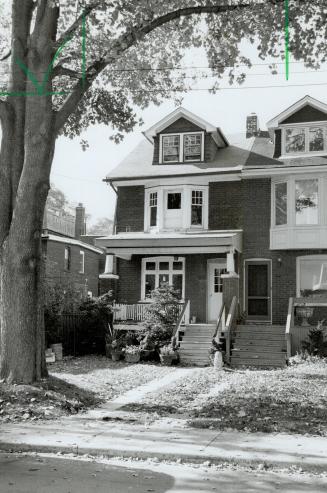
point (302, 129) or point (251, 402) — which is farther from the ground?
point (302, 129)

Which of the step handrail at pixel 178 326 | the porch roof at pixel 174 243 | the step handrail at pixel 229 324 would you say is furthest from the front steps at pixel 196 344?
the porch roof at pixel 174 243

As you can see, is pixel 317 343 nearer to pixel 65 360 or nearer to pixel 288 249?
pixel 288 249

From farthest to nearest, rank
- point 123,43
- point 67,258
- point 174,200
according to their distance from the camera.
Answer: point 67,258
point 174,200
point 123,43

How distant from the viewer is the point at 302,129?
2295 cm

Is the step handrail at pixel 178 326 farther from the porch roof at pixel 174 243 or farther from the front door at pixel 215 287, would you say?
the porch roof at pixel 174 243

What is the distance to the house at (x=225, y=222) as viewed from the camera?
2170 centimetres

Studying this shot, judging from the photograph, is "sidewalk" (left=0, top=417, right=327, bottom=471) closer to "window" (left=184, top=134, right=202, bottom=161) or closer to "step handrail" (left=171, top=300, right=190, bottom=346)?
"step handrail" (left=171, top=300, right=190, bottom=346)

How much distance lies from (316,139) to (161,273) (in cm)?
831

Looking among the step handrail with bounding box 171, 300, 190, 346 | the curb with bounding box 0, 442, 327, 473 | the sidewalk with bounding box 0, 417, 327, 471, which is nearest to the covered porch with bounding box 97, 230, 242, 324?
the step handrail with bounding box 171, 300, 190, 346

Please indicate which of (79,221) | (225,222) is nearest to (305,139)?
(225,222)

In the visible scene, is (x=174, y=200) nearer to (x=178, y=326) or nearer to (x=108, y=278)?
(x=108, y=278)

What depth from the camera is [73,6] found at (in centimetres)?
1245

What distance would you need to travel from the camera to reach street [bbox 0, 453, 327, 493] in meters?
5.84

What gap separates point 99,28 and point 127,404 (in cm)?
845
